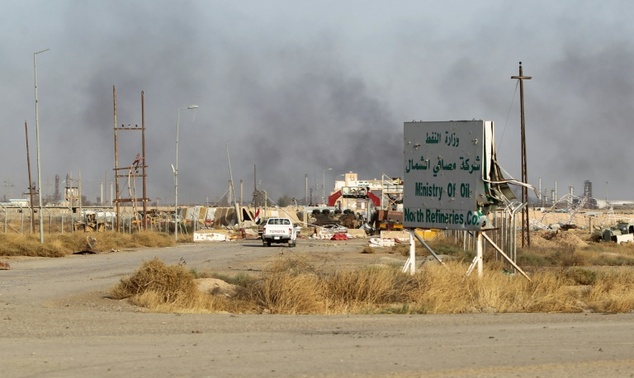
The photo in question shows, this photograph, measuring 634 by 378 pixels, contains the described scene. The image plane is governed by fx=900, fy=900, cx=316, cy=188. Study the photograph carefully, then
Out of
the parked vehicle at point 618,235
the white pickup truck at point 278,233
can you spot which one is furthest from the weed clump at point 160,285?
the parked vehicle at point 618,235

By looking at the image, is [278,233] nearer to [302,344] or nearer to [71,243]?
[71,243]

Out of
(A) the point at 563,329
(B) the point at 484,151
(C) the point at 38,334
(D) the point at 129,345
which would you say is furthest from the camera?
(B) the point at 484,151

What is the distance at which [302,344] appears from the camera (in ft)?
41.4

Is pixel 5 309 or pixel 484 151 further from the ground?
pixel 484 151

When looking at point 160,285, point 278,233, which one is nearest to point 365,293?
point 160,285

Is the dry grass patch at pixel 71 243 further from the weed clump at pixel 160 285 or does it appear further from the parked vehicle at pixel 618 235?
the parked vehicle at pixel 618 235

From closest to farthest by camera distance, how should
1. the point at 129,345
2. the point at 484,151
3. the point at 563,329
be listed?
the point at 129,345
the point at 563,329
the point at 484,151

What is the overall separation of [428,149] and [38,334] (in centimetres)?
1254

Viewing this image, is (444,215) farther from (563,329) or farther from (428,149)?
(563,329)

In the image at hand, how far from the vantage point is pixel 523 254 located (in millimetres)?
37406

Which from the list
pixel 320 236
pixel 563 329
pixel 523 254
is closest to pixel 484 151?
pixel 563 329

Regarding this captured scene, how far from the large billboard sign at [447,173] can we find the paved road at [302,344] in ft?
17.2

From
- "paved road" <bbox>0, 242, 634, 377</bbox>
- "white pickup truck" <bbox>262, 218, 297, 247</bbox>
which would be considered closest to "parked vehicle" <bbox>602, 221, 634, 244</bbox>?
"white pickup truck" <bbox>262, 218, 297, 247</bbox>

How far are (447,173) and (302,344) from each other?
11.2 meters
